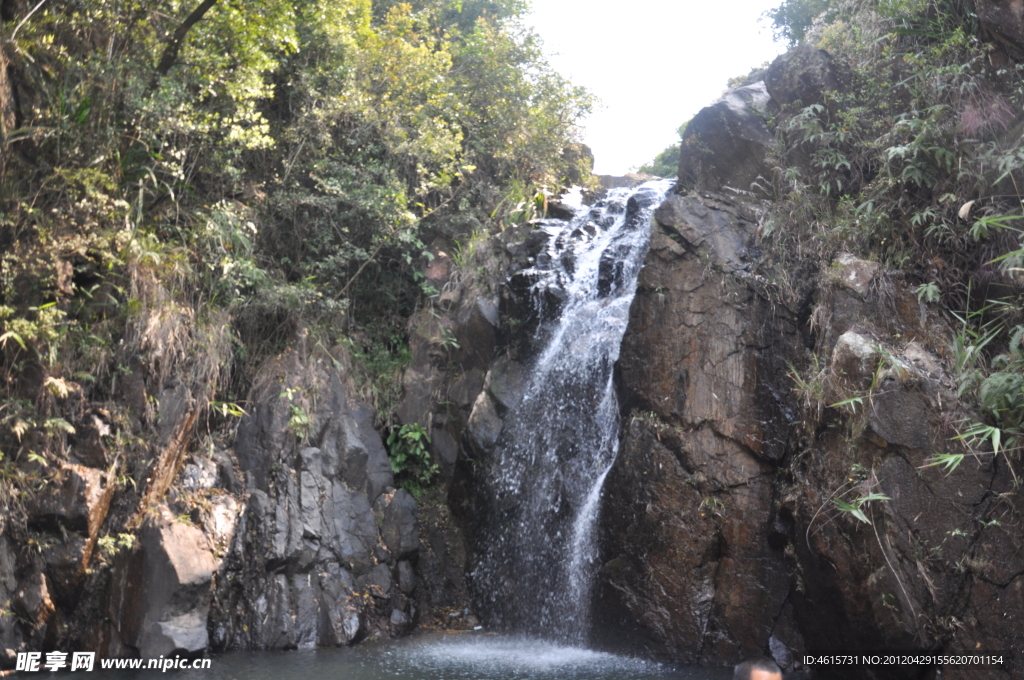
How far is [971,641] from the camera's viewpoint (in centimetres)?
553

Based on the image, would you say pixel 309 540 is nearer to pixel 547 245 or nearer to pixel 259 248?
pixel 259 248

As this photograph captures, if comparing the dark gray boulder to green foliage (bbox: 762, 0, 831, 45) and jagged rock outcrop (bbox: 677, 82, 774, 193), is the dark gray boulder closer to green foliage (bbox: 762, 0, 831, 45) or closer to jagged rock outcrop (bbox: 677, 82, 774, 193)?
jagged rock outcrop (bbox: 677, 82, 774, 193)

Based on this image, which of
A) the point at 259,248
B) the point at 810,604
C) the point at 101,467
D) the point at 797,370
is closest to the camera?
the point at 810,604

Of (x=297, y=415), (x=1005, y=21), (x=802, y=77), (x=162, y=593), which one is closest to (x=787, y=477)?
(x=1005, y=21)

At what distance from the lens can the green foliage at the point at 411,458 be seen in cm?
994

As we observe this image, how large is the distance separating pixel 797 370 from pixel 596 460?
104 inches

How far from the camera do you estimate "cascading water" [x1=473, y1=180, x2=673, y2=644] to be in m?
8.34

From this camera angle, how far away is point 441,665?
6.98 metres

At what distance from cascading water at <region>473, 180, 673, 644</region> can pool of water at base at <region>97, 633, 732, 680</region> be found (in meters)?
0.68

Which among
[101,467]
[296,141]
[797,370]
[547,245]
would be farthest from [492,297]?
[101,467]

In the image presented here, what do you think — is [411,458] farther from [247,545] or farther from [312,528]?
[247,545]

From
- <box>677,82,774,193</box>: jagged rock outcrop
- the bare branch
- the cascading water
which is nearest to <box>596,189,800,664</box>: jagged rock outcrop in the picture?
the cascading water

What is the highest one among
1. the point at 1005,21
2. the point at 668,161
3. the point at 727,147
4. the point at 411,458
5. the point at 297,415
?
the point at 668,161

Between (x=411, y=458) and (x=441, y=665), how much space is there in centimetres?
362
